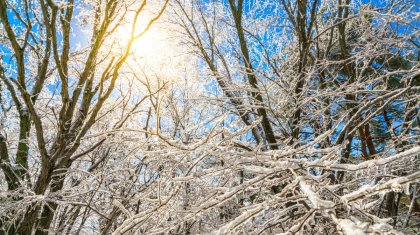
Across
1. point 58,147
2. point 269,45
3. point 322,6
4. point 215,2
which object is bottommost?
point 58,147

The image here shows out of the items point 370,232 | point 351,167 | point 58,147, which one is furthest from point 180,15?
point 370,232

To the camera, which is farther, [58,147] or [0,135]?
[0,135]

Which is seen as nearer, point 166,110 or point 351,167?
point 351,167

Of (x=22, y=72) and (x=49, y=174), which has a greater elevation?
(x=22, y=72)

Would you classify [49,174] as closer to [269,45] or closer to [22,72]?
[22,72]

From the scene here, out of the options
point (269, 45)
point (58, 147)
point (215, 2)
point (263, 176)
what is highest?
point (215, 2)

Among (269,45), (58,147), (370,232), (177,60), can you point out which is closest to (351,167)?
(370,232)

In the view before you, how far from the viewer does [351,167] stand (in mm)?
1132

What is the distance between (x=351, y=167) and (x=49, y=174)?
9.66 ft

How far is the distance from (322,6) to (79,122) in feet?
13.6

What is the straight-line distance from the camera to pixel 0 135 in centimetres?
388

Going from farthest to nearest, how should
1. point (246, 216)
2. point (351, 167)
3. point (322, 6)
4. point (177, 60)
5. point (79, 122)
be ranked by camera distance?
point (177, 60) < point (322, 6) < point (79, 122) < point (351, 167) < point (246, 216)

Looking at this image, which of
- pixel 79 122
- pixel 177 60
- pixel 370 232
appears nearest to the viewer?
pixel 370 232

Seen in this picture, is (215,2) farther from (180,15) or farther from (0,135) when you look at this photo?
(0,135)
